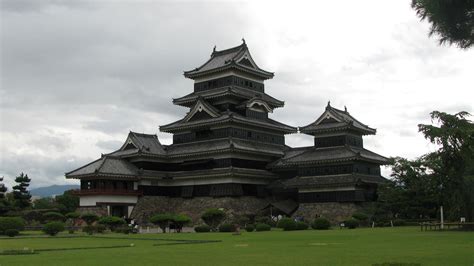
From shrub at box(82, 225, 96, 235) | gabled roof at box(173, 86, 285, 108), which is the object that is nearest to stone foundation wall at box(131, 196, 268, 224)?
gabled roof at box(173, 86, 285, 108)

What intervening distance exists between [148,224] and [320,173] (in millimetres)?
22109

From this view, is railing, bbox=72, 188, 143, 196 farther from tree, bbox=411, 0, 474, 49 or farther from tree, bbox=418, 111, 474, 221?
tree, bbox=411, 0, 474, 49

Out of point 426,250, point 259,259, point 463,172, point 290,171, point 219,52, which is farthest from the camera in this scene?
point 219,52

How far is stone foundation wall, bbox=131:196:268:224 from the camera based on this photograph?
69.5m

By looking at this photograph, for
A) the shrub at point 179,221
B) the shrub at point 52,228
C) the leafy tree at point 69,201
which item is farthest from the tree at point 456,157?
the leafy tree at point 69,201

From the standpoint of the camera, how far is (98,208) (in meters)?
71.4

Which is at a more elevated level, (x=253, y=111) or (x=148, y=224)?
(x=253, y=111)

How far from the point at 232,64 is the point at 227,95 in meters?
4.12

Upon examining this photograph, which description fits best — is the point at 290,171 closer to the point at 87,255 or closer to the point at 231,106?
the point at 231,106

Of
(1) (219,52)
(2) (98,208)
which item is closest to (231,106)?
(1) (219,52)

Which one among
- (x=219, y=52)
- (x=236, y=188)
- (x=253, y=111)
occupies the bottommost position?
(x=236, y=188)

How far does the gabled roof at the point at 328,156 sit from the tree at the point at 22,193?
4128 centimetres

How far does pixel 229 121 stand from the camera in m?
71.6

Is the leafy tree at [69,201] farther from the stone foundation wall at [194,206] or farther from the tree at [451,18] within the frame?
the tree at [451,18]
